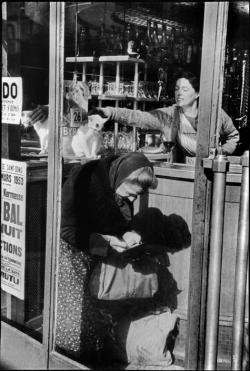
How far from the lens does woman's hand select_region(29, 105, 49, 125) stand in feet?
9.61

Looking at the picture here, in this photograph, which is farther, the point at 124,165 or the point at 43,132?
the point at 43,132

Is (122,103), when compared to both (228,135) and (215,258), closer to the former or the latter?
(228,135)

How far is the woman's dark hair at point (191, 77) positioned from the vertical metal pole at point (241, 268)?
0.50 metres

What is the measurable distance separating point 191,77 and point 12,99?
104 centimetres

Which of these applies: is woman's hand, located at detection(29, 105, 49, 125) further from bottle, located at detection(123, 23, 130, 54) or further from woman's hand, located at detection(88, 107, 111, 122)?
bottle, located at detection(123, 23, 130, 54)

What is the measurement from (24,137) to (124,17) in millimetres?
877

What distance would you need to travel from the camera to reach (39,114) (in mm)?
2965

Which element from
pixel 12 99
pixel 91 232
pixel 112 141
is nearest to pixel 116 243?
pixel 91 232

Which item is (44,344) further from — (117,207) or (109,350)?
(117,207)

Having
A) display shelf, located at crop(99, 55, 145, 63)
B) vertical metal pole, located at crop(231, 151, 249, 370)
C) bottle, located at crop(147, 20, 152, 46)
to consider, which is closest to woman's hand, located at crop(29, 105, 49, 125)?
display shelf, located at crop(99, 55, 145, 63)

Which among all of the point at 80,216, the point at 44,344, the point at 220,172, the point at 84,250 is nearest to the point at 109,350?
the point at 44,344

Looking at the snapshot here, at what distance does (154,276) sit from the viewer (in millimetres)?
2842

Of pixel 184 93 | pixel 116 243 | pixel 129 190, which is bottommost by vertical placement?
pixel 116 243

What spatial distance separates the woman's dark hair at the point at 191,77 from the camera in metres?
2.59
